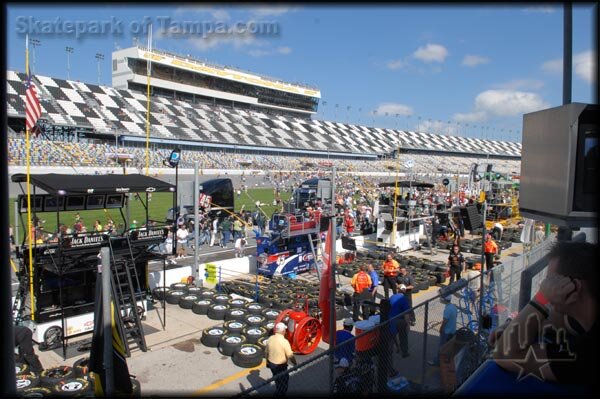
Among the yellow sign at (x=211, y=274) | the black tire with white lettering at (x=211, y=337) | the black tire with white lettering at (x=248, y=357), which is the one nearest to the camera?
the black tire with white lettering at (x=248, y=357)

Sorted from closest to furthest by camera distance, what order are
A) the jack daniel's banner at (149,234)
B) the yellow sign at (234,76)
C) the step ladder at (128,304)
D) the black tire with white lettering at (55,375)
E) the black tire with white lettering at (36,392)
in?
the black tire with white lettering at (36,392) → the black tire with white lettering at (55,375) → the step ladder at (128,304) → the jack daniel's banner at (149,234) → the yellow sign at (234,76)

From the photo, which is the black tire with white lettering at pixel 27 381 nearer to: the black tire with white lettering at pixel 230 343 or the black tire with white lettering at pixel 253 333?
the black tire with white lettering at pixel 230 343

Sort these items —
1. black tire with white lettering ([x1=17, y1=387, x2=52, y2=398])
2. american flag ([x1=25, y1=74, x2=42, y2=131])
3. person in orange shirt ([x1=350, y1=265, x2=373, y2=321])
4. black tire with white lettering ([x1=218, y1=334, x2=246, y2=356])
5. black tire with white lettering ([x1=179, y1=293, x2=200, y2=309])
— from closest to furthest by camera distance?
black tire with white lettering ([x1=17, y1=387, x2=52, y2=398]) < black tire with white lettering ([x1=218, y1=334, x2=246, y2=356]) < american flag ([x1=25, y1=74, x2=42, y2=131]) < person in orange shirt ([x1=350, y1=265, x2=373, y2=321]) < black tire with white lettering ([x1=179, y1=293, x2=200, y2=309])

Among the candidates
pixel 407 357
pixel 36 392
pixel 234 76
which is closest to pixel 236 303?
pixel 407 357

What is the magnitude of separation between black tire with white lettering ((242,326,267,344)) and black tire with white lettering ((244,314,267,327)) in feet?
0.93

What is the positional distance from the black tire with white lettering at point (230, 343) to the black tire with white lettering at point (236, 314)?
1.08m

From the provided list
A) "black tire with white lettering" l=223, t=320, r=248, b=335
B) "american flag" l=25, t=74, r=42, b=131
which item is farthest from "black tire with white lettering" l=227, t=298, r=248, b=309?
"american flag" l=25, t=74, r=42, b=131

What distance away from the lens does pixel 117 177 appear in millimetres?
10117

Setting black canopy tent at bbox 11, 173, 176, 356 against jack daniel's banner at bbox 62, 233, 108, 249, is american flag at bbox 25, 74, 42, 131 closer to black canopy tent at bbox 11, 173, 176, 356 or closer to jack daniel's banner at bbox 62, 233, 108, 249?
black canopy tent at bbox 11, 173, 176, 356

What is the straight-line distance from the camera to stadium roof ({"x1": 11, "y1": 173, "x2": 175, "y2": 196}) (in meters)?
8.59

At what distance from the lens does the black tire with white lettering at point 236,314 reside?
1013 centimetres

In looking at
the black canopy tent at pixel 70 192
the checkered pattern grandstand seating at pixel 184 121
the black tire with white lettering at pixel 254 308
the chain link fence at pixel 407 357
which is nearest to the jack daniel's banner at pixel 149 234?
the black canopy tent at pixel 70 192

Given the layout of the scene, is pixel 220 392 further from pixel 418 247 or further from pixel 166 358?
pixel 418 247

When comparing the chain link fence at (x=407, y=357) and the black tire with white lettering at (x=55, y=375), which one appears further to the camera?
the black tire with white lettering at (x=55, y=375)
